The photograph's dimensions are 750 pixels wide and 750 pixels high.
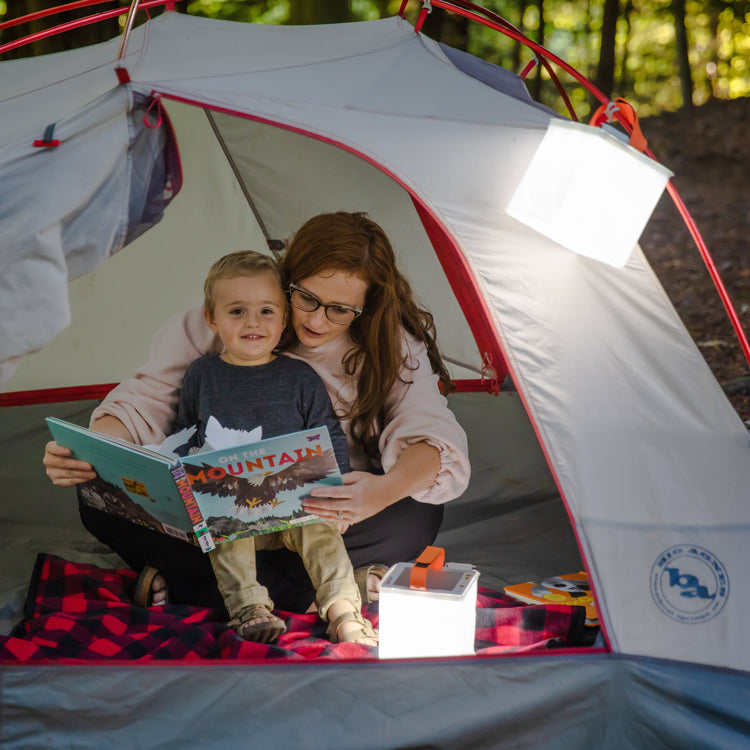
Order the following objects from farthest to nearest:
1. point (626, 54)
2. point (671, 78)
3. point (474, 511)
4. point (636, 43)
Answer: point (671, 78) < point (636, 43) < point (626, 54) < point (474, 511)

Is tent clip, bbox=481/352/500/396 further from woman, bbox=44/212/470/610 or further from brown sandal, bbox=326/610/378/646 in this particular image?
brown sandal, bbox=326/610/378/646

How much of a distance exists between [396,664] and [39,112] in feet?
4.13

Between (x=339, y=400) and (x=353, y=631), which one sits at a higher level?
(x=339, y=400)

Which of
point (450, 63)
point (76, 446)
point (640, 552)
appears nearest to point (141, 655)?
point (76, 446)

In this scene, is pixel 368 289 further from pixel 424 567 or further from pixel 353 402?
pixel 424 567

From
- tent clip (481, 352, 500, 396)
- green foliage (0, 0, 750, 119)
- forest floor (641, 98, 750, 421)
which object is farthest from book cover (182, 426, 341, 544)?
green foliage (0, 0, 750, 119)

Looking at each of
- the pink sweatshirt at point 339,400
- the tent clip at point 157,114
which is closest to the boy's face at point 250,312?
the pink sweatshirt at point 339,400

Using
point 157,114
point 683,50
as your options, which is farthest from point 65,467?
point 683,50

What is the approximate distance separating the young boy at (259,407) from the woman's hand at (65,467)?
0.24 metres

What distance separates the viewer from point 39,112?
168 centimetres

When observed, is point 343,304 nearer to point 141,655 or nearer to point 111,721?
point 141,655

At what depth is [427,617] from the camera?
4.85ft

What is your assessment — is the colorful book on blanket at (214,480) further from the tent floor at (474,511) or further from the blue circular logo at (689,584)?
the blue circular logo at (689,584)

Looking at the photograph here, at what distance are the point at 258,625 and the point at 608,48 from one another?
5.02 metres
